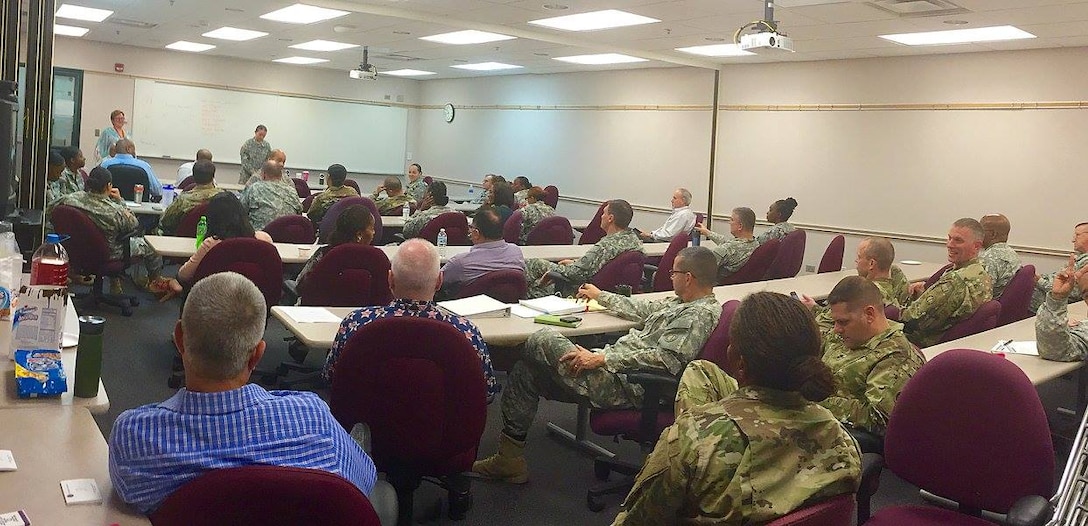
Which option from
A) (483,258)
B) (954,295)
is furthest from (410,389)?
(954,295)

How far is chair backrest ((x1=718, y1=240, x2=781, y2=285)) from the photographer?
23.0ft

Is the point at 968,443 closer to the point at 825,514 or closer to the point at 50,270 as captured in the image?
the point at 825,514

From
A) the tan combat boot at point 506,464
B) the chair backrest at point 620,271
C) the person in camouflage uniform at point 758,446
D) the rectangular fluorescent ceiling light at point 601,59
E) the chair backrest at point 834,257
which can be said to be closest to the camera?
the person in camouflage uniform at point 758,446

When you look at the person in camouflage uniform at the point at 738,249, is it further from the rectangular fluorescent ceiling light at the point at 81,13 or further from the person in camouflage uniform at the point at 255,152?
the rectangular fluorescent ceiling light at the point at 81,13

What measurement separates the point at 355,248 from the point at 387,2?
4.32 metres

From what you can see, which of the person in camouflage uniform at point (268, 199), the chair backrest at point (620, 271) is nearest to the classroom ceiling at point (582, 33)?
the person in camouflage uniform at point (268, 199)

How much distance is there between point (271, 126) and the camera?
15.3 m

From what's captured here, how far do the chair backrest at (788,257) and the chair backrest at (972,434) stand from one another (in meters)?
4.44

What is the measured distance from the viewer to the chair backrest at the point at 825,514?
1.77m

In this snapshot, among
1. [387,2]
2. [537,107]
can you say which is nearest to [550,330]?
[387,2]

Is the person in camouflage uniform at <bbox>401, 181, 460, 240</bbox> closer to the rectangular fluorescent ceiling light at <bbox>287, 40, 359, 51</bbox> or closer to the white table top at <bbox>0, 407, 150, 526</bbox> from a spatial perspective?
the rectangular fluorescent ceiling light at <bbox>287, 40, 359, 51</bbox>

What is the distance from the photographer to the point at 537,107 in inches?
565

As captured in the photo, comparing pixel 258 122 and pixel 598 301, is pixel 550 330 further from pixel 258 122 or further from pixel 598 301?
pixel 258 122

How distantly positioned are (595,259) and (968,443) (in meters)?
3.59
